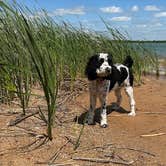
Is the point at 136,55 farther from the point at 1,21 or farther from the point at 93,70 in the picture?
the point at 1,21

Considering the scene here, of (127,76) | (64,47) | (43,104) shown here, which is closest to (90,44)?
(64,47)

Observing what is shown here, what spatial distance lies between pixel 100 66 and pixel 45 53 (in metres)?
1.12

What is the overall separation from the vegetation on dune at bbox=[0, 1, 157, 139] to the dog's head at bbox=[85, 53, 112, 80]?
50 centimetres

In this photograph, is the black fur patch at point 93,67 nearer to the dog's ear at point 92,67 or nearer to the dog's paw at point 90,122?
the dog's ear at point 92,67

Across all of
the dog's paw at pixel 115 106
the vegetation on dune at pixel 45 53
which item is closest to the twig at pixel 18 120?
the vegetation on dune at pixel 45 53

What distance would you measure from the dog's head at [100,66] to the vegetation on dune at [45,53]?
0.50 m

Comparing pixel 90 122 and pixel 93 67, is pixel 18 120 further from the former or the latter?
pixel 93 67

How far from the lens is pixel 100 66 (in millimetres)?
Answer: 5762

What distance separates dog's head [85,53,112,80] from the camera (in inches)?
226

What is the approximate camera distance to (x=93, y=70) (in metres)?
5.85

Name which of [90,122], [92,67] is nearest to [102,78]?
[92,67]

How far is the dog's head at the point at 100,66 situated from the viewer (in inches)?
226

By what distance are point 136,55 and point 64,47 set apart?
3433 millimetres

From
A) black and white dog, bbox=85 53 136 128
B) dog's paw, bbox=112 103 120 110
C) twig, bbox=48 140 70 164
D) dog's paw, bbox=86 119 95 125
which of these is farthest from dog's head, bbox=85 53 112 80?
dog's paw, bbox=112 103 120 110
